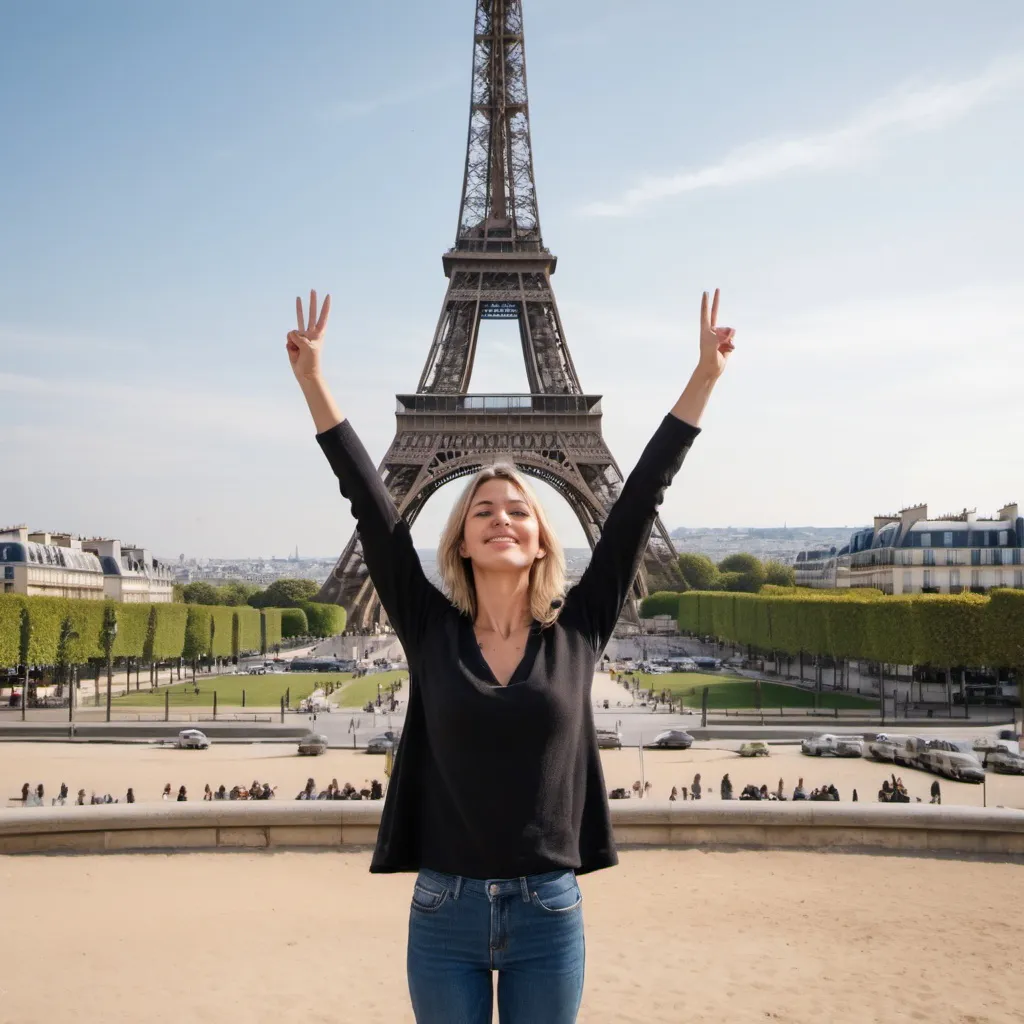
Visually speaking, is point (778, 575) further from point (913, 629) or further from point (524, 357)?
point (913, 629)

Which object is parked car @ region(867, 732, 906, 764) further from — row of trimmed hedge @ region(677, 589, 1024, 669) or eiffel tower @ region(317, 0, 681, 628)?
eiffel tower @ region(317, 0, 681, 628)

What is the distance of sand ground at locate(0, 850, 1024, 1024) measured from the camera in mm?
6754

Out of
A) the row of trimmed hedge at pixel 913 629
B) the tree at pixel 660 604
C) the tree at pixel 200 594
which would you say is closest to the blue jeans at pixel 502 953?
the row of trimmed hedge at pixel 913 629

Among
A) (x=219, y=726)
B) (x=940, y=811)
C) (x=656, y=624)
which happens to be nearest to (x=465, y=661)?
(x=940, y=811)

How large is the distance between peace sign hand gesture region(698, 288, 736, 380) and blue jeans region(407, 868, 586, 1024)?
173 centimetres

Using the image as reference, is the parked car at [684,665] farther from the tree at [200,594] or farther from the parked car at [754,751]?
the tree at [200,594]

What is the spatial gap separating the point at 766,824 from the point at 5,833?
6.93m

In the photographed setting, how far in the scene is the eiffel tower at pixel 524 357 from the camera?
6519 centimetres

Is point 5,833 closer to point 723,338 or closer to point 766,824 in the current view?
point 766,824

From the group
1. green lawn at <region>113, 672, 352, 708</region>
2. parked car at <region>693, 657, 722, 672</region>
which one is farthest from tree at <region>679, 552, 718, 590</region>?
green lawn at <region>113, 672, 352, 708</region>

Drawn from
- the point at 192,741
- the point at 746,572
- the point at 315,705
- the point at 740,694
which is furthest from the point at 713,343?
the point at 746,572

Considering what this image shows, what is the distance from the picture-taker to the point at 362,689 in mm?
47625

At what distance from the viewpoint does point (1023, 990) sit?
6.98m

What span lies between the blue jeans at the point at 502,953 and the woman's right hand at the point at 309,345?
166cm
